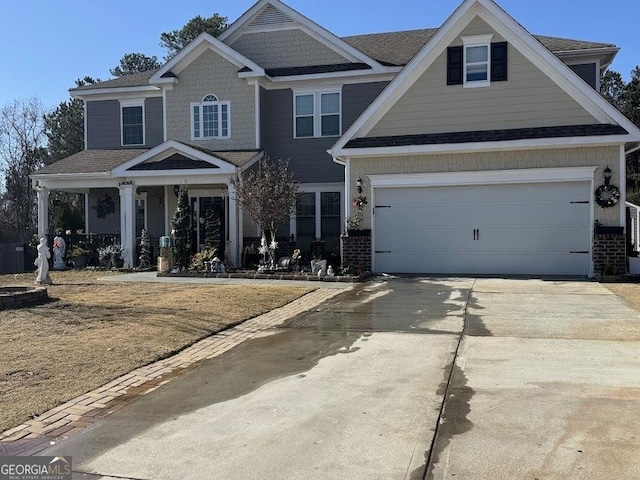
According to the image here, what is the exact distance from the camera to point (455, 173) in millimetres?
14852

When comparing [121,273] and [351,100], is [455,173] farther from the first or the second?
[121,273]

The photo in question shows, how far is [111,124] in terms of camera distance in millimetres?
21469

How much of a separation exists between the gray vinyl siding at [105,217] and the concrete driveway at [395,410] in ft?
50.1

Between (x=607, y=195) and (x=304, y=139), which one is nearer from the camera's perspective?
(x=607, y=195)

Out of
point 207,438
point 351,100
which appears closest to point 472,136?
point 351,100

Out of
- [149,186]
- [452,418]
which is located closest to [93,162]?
[149,186]

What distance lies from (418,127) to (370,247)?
11.7 feet

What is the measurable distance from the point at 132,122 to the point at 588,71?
52.7 ft

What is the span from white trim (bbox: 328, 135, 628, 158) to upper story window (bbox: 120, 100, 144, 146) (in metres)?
9.26

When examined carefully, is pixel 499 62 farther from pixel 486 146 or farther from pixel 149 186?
pixel 149 186

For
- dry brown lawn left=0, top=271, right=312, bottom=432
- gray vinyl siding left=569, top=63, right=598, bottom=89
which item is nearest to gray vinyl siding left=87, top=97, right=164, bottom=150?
dry brown lawn left=0, top=271, right=312, bottom=432

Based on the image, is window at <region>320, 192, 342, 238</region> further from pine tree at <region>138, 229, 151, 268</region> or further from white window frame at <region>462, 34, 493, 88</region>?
white window frame at <region>462, 34, 493, 88</region>

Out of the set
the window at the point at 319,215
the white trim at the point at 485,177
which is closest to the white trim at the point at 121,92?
the window at the point at 319,215

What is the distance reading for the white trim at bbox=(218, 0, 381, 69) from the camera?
18723 millimetres
